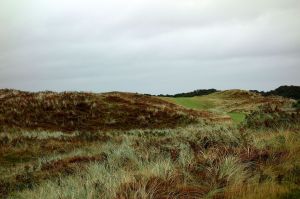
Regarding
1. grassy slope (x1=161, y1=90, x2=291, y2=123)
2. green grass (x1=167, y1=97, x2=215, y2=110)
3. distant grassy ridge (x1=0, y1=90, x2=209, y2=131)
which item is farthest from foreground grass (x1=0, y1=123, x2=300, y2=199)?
green grass (x1=167, y1=97, x2=215, y2=110)

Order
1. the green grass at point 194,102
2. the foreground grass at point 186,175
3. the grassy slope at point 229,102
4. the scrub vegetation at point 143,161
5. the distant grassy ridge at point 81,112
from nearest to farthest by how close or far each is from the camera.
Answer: the foreground grass at point 186,175 → the scrub vegetation at point 143,161 → the distant grassy ridge at point 81,112 → the grassy slope at point 229,102 → the green grass at point 194,102

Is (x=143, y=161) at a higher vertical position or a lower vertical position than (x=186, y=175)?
lower

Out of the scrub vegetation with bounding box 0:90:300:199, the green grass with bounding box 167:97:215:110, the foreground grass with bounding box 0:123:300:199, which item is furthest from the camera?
the green grass with bounding box 167:97:215:110

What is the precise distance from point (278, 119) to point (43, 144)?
10.2 meters

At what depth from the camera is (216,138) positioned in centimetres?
1371

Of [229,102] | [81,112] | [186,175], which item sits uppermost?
[229,102]

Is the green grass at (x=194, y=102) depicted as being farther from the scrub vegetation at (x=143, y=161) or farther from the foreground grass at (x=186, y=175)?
the foreground grass at (x=186, y=175)

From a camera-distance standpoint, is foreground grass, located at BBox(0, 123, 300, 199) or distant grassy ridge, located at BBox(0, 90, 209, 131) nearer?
foreground grass, located at BBox(0, 123, 300, 199)

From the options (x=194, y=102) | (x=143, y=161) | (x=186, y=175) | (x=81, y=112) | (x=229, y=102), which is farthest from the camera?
(x=229, y=102)

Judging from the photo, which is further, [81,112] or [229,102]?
[229,102]

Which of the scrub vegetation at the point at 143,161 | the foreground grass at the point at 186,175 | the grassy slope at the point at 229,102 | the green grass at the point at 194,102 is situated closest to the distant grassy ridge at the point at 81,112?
the scrub vegetation at the point at 143,161

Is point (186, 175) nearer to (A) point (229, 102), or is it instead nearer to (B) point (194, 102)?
(B) point (194, 102)

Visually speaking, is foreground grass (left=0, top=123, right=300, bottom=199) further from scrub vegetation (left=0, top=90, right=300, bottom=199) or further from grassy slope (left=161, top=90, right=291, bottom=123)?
grassy slope (left=161, top=90, right=291, bottom=123)

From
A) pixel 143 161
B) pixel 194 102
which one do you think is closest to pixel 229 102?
pixel 194 102
